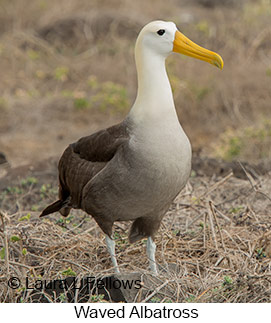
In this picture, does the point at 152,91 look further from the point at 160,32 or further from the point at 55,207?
the point at 55,207

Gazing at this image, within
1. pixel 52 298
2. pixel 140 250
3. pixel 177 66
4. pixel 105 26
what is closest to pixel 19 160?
pixel 177 66

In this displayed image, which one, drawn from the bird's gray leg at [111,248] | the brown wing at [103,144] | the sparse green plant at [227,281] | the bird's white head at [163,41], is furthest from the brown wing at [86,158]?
the sparse green plant at [227,281]

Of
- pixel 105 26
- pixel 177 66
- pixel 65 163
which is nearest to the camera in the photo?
pixel 65 163

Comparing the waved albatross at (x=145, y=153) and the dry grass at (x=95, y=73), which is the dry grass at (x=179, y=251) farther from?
the dry grass at (x=95, y=73)

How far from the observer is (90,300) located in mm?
3324

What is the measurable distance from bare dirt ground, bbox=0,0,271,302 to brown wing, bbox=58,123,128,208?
1.21ft

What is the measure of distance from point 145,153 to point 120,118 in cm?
520

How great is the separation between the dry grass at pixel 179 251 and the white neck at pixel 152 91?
83 centimetres

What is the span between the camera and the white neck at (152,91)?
3412mm

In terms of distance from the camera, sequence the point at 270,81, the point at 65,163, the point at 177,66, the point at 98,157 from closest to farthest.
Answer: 1. the point at 98,157
2. the point at 65,163
3. the point at 270,81
4. the point at 177,66

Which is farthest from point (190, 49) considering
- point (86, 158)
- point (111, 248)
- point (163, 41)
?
point (111, 248)

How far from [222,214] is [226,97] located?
14.0ft

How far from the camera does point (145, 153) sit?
3.34m

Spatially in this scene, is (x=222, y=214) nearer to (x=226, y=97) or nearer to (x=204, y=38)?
(x=226, y=97)
